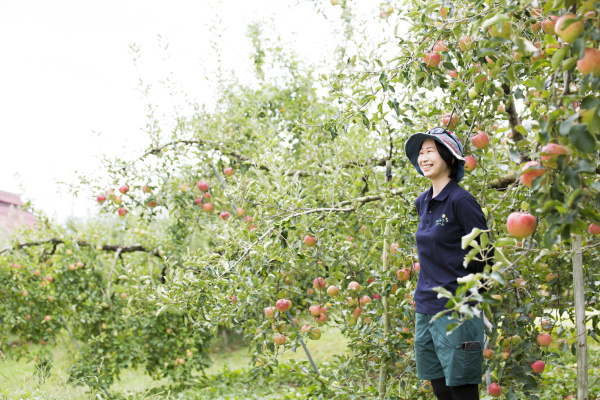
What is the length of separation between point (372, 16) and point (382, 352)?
2.97 meters

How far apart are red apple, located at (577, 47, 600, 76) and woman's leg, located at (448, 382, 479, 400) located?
4.00 feet

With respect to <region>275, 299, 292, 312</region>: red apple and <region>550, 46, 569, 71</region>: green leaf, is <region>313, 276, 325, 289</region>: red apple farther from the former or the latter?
<region>550, 46, 569, 71</region>: green leaf

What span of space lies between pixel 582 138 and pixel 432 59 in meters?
1.08

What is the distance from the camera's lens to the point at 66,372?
185 inches

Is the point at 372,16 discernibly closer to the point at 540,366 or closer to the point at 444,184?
the point at 444,184

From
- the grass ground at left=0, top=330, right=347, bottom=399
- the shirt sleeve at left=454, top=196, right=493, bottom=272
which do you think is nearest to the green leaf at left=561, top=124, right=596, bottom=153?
the shirt sleeve at left=454, top=196, right=493, bottom=272

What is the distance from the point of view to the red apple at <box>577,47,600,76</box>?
988 millimetres

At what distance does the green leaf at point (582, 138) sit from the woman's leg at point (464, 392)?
114 cm

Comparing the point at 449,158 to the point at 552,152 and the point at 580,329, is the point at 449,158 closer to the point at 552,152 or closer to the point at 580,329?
the point at 580,329

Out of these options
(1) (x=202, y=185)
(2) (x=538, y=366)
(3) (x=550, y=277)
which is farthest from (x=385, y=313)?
(1) (x=202, y=185)

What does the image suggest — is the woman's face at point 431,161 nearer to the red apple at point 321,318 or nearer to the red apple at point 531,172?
the red apple at point 531,172

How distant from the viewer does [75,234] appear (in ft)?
16.9

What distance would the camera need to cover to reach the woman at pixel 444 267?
5.69ft

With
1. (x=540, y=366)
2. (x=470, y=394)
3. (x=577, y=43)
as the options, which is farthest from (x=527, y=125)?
(x=540, y=366)
